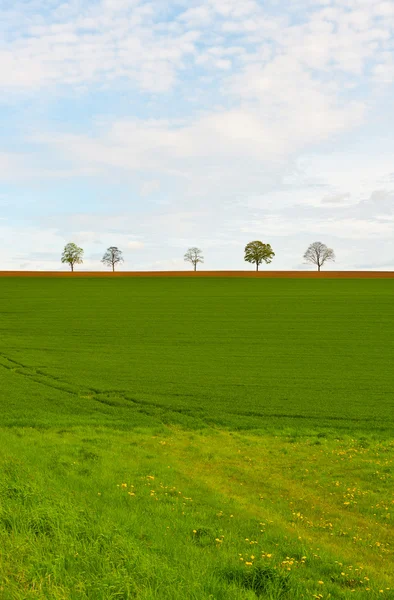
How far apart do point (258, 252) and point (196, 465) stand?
131 m

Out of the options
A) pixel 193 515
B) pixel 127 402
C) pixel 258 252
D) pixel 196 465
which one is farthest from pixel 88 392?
pixel 258 252

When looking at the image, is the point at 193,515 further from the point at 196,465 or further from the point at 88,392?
the point at 88,392

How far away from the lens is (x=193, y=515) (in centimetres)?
1059

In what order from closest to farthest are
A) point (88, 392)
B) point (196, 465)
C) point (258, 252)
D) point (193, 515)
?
point (193, 515)
point (196, 465)
point (88, 392)
point (258, 252)

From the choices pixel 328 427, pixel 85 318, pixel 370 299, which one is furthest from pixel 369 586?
pixel 370 299

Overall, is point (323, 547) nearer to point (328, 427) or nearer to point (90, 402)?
point (328, 427)

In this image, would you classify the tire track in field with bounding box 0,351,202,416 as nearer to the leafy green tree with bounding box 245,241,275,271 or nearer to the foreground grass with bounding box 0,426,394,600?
the foreground grass with bounding box 0,426,394,600

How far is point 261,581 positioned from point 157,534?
8.12 feet

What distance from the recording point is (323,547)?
965cm

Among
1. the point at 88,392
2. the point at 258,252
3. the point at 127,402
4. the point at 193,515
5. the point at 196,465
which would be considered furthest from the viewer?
the point at 258,252

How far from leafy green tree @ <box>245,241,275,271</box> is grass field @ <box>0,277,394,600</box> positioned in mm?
103458

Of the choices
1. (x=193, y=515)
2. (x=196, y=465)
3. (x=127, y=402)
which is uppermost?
(x=193, y=515)

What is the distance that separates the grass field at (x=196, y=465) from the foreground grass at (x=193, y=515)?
4 centimetres

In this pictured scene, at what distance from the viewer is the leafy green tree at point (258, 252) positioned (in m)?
143
